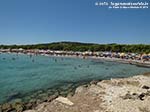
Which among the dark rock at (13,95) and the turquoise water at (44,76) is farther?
the turquoise water at (44,76)

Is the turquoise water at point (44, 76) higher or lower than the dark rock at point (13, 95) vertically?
lower

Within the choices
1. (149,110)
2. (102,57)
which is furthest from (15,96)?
(102,57)

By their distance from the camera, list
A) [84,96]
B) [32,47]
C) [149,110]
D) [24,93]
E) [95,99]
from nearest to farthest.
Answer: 1. [149,110]
2. [95,99]
3. [84,96]
4. [24,93]
5. [32,47]

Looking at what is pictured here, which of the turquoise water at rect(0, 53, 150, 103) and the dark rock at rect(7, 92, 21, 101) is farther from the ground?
the dark rock at rect(7, 92, 21, 101)

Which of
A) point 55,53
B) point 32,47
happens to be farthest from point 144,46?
point 32,47

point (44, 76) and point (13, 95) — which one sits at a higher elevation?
point (13, 95)

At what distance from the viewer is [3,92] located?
969 inches

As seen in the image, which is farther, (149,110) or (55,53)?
(55,53)

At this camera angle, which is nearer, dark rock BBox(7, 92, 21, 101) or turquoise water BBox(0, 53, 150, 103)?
dark rock BBox(7, 92, 21, 101)

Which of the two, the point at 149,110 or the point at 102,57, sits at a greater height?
the point at 149,110

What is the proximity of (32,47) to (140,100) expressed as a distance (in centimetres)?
14835

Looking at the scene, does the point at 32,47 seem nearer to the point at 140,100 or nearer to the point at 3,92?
the point at 3,92

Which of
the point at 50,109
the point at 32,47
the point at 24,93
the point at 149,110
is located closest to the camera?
the point at 149,110

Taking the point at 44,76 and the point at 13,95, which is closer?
the point at 13,95
